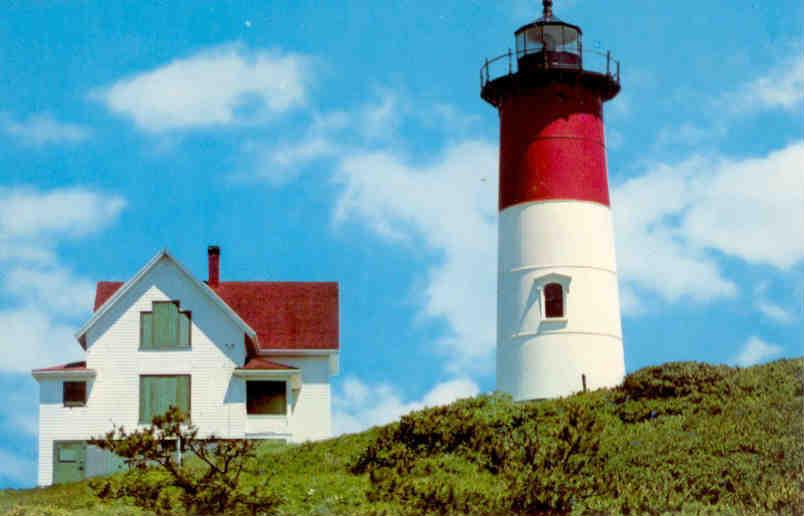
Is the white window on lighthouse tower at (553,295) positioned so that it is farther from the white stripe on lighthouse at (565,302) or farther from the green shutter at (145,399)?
the green shutter at (145,399)

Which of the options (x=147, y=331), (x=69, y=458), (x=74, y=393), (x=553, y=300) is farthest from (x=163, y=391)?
(x=553, y=300)

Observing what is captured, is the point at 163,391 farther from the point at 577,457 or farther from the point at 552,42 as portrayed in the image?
the point at 577,457

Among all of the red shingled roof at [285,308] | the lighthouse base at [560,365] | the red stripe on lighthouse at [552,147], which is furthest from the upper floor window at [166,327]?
the red stripe on lighthouse at [552,147]

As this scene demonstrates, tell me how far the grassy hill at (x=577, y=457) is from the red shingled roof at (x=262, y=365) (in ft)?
19.0

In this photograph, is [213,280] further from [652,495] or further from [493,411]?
[652,495]

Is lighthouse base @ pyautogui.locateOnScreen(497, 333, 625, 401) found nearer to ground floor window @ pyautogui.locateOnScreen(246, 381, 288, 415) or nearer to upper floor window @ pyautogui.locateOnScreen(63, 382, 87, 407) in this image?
ground floor window @ pyautogui.locateOnScreen(246, 381, 288, 415)

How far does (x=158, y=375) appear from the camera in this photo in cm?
3512

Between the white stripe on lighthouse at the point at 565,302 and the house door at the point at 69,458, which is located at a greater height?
the white stripe on lighthouse at the point at 565,302

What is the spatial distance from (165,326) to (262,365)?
267cm

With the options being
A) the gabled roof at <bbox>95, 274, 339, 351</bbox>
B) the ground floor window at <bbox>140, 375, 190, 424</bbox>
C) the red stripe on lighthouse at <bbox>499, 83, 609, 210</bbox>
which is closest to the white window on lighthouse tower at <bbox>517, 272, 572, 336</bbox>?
the red stripe on lighthouse at <bbox>499, 83, 609, 210</bbox>

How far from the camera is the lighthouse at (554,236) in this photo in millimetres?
31266

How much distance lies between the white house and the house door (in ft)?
0.08

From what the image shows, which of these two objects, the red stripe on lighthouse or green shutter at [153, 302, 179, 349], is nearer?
the red stripe on lighthouse

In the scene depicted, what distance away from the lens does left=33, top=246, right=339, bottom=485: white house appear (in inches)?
1374
